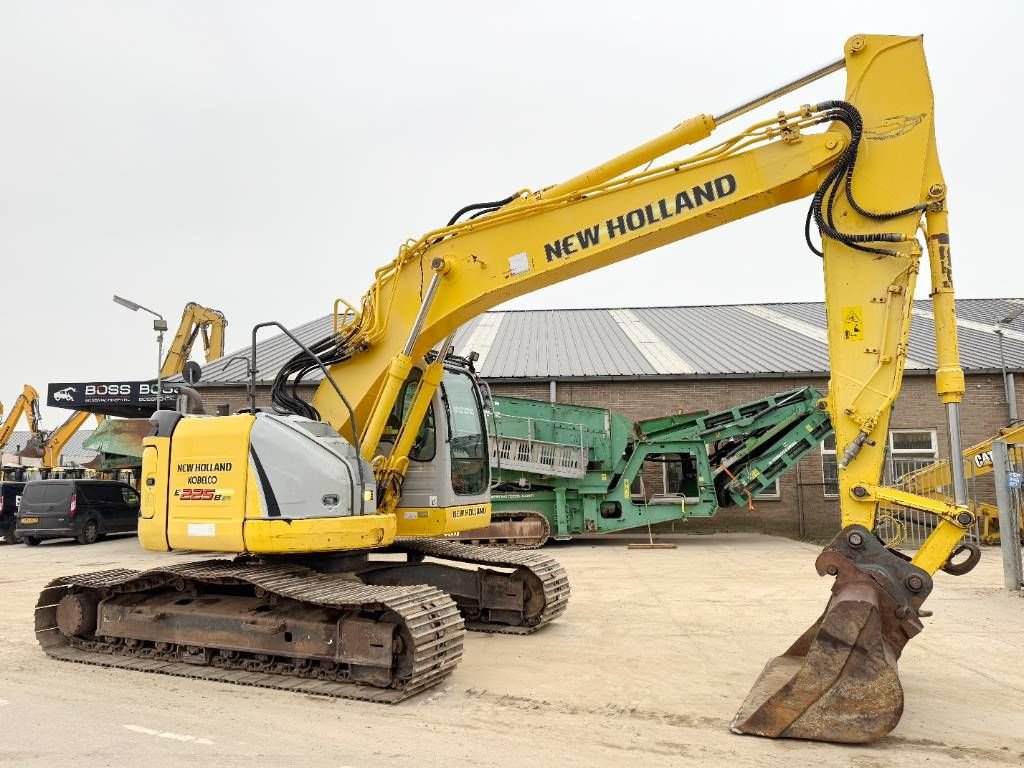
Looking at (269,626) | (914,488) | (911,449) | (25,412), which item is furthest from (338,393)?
(25,412)

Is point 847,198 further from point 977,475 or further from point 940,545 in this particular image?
point 977,475

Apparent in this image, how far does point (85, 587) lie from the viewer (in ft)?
23.5

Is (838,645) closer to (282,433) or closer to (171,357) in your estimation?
(282,433)

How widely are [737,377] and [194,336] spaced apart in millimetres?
19217

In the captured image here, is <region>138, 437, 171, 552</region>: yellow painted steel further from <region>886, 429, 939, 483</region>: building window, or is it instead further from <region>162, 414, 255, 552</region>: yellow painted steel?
<region>886, 429, 939, 483</region>: building window

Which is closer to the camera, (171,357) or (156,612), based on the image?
(156,612)

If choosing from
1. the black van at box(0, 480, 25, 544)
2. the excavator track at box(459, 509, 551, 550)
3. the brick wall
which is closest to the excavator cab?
the excavator track at box(459, 509, 551, 550)

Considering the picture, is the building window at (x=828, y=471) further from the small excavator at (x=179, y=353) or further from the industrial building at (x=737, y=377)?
the small excavator at (x=179, y=353)

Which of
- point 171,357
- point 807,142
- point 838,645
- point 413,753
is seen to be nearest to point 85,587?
point 413,753

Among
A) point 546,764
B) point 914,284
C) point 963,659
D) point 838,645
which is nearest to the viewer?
point 546,764

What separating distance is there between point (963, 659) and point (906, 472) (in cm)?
1387

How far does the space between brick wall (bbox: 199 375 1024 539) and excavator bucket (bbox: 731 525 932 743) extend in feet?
49.4

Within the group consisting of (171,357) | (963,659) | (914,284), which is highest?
(171,357)

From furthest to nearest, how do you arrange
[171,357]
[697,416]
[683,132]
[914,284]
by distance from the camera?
[171,357] → [697,416] → [683,132] → [914,284]
